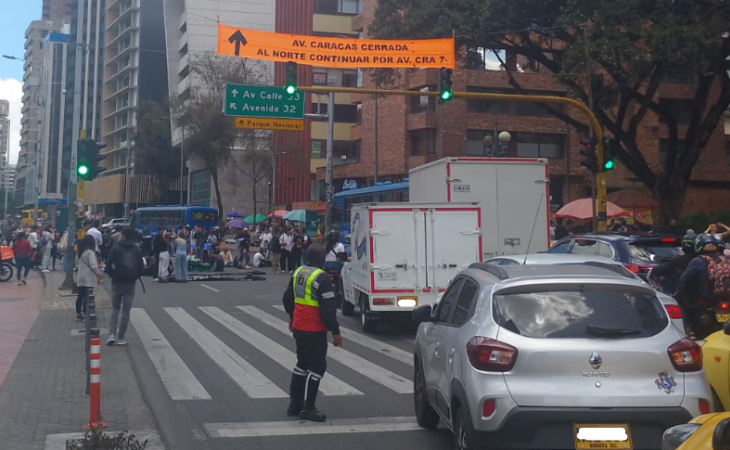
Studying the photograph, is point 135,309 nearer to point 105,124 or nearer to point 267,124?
point 267,124

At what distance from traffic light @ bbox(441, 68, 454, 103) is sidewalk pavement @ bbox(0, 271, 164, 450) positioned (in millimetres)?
8917

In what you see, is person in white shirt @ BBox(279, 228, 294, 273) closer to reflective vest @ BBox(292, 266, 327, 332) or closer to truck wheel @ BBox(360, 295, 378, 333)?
truck wheel @ BBox(360, 295, 378, 333)

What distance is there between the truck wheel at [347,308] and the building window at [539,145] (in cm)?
3051

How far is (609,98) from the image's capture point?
27.1m

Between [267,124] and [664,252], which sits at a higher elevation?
[267,124]

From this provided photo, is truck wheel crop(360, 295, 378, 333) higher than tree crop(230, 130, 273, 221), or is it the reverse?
tree crop(230, 130, 273, 221)

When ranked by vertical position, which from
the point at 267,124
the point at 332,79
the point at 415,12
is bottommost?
the point at 267,124

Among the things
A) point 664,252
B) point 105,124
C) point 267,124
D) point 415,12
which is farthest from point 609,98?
point 105,124

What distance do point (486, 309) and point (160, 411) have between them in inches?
173

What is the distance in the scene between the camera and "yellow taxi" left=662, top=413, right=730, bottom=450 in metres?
3.11

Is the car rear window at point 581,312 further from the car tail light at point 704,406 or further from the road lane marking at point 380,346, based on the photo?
the road lane marking at point 380,346

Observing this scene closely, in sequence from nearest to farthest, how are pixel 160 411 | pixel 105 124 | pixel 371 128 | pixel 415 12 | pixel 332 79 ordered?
pixel 160 411
pixel 415 12
pixel 371 128
pixel 332 79
pixel 105 124

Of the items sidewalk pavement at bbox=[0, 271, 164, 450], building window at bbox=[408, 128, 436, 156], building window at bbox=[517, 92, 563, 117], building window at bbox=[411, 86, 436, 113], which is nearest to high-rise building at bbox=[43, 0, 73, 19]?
building window at bbox=[411, 86, 436, 113]

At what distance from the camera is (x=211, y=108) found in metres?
56.3
